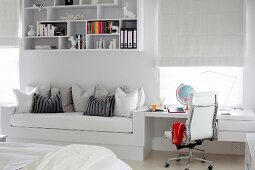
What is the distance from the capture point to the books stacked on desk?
5793 mm

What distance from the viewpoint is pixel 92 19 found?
19.9 feet

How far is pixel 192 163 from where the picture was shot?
17.5 ft

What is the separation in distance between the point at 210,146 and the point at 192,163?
0.66 m

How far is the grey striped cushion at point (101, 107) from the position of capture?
18.6 ft

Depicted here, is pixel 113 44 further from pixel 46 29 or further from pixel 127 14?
pixel 46 29

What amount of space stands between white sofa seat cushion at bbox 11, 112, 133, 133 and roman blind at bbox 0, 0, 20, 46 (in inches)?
53.4

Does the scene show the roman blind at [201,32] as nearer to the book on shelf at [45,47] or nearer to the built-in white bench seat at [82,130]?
the built-in white bench seat at [82,130]

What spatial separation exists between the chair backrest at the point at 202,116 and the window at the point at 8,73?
325 cm

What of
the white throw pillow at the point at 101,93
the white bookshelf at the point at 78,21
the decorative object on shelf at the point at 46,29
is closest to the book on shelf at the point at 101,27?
the white bookshelf at the point at 78,21

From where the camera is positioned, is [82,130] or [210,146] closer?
[82,130]

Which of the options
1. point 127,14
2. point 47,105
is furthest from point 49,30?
point 127,14

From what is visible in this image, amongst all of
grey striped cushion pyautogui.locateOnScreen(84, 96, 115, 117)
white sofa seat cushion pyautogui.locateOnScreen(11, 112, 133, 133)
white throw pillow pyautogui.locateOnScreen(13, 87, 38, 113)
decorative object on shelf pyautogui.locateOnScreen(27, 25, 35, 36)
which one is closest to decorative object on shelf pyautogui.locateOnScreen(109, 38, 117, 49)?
grey striped cushion pyautogui.locateOnScreen(84, 96, 115, 117)

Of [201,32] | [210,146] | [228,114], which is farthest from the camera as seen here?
[210,146]

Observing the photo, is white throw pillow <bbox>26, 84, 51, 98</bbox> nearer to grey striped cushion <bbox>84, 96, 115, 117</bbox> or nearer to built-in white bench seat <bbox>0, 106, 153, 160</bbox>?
built-in white bench seat <bbox>0, 106, 153, 160</bbox>
